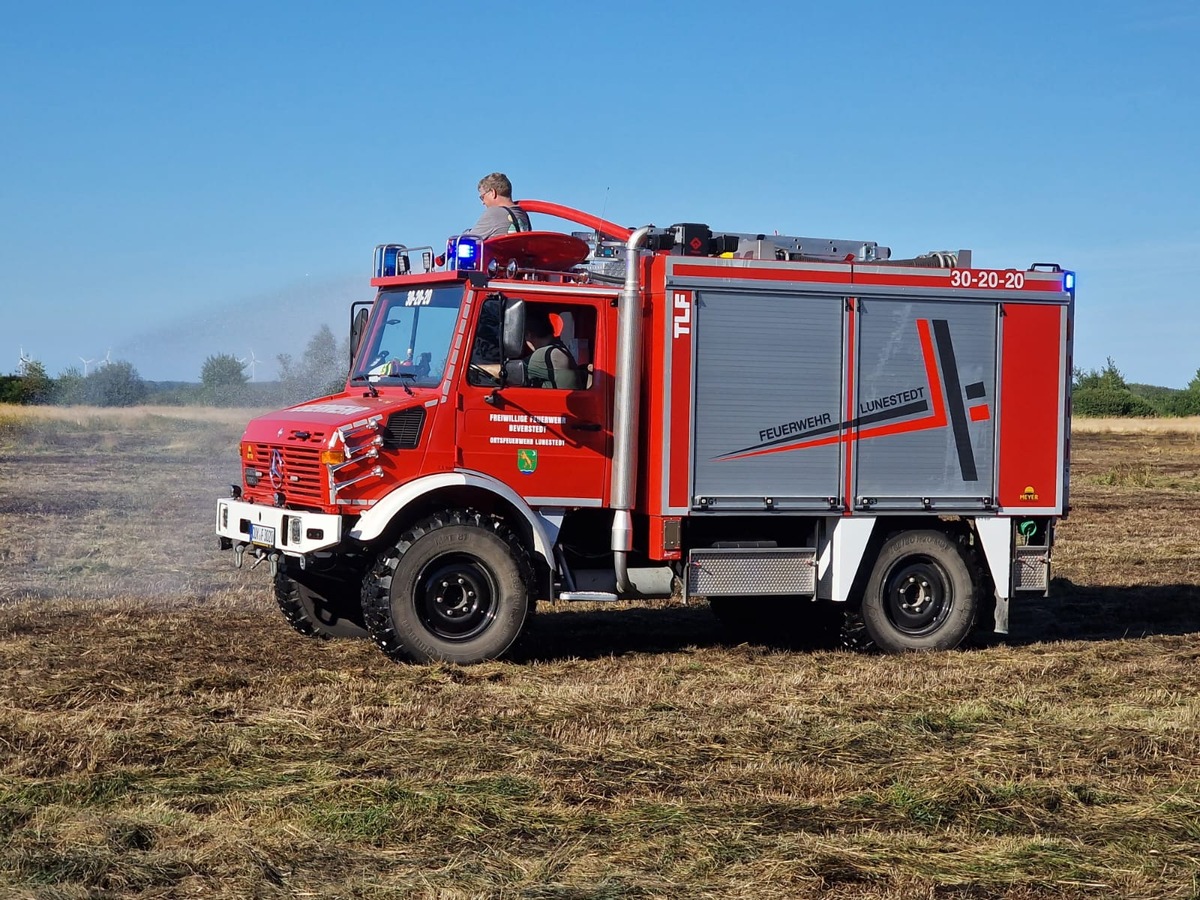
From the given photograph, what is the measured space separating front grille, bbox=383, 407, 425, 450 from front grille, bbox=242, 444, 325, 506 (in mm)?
491

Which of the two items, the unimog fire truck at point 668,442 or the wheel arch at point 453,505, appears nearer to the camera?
the wheel arch at point 453,505

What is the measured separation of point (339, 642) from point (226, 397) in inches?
1630

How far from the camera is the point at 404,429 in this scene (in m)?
10.3

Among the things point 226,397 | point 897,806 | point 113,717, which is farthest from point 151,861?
point 226,397

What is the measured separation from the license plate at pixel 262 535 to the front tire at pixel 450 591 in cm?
76

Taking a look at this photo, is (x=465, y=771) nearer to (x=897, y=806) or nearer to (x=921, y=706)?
(x=897, y=806)

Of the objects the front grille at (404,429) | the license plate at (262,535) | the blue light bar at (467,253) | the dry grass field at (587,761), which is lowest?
the dry grass field at (587,761)

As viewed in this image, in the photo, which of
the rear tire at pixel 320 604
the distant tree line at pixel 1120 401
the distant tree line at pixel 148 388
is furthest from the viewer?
the distant tree line at pixel 1120 401

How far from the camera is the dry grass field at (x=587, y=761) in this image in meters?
5.77

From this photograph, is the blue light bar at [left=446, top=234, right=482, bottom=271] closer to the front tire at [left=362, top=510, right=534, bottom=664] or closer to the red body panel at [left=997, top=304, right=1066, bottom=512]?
the front tire at [left=362, top=510, right=534, bottom=664]

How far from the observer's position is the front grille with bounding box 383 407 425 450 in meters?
10.3

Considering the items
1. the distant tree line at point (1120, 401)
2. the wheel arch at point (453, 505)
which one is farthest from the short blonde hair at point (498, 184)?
the distant tree line at point (1120, 401)

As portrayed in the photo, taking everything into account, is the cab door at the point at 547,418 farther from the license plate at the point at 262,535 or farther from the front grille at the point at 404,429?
the license plate at the point at 262,535

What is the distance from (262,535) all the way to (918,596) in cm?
508
